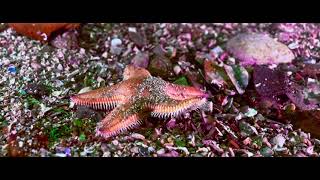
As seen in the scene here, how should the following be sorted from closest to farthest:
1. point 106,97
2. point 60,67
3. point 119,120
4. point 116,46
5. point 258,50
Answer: point 119,120 → point 106,97 → point 60,67 → point 258,50 → point 116,46

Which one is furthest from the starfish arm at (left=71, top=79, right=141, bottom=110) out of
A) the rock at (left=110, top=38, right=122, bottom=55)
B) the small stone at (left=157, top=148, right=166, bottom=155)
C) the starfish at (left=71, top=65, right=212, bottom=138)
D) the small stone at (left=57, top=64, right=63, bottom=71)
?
the rock at (left=110, top=38, right=122, bottom=55)

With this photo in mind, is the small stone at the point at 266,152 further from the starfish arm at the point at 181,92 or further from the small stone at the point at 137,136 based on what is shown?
the small stone at the point at 137,136

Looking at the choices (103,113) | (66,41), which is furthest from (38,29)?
(103,113)

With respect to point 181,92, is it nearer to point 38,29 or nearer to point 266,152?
point 266,152

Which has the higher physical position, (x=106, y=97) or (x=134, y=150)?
(x=106, y=97)

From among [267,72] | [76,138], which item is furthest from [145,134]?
[267,72]
